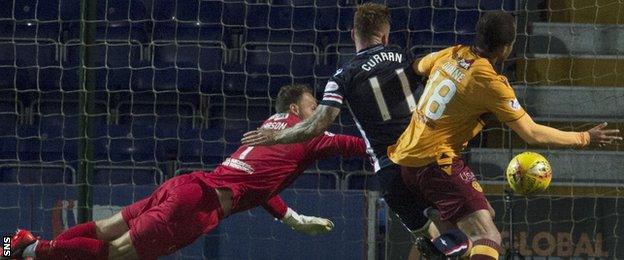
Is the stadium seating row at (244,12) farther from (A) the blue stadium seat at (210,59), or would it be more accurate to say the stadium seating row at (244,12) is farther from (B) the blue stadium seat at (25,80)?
(B) the blue stadium seat at (25,80)

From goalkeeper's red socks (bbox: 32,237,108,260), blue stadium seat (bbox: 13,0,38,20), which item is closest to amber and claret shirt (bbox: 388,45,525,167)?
goalkeeper's red socks (bbox: 32,237,108,260)

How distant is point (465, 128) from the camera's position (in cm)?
596

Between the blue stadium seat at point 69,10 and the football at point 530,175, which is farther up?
the blue stadium seat at point 69,10

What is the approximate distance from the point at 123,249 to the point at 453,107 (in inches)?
96.0

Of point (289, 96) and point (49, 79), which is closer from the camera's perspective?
point (289, 96)

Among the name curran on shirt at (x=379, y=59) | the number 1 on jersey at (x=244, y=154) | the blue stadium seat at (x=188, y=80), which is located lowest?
the number 1 on jersey at (x=244, y=154)

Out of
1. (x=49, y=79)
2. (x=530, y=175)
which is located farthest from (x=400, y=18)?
(x=530, y=175)

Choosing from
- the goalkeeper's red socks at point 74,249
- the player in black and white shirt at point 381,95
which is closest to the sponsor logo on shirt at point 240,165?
the goalkeeper's red socks at point 74,249

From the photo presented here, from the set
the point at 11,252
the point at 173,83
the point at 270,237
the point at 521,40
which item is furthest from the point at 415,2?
the point at 11,252

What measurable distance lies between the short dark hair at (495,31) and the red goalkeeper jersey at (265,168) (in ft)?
6.06

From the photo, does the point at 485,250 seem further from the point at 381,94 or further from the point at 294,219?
the point at 294,219

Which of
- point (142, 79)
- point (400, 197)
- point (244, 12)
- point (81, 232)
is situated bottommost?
point (81, 232)

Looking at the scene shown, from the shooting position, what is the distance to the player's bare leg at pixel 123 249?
7379 millimetres

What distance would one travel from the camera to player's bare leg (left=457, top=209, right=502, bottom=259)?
5.73 meters
